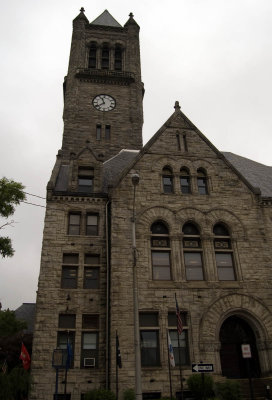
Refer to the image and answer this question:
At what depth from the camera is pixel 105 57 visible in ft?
143

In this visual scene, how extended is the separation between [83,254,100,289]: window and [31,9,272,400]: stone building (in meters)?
0.06

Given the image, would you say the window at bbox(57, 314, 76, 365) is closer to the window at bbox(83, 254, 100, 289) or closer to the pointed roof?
the window at bbox(83, 254, 100, 289)

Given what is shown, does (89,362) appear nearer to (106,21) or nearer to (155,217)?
(155,217)

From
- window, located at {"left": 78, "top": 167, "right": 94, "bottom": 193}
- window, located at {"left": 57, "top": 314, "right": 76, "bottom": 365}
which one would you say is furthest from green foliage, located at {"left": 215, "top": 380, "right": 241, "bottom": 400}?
window, located at {"left": 78, "top": 167, "right": 94, "bottom": 193}

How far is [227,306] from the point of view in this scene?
20609 mm

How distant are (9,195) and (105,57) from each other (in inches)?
1205

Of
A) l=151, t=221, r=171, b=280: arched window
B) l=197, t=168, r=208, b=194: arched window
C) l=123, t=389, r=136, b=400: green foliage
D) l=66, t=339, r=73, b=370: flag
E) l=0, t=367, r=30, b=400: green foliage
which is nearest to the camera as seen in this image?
l=0, t=367, r=30, b=400: green foliage

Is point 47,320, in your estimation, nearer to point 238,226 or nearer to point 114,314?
point 114,314

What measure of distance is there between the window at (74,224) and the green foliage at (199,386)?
1056 cm

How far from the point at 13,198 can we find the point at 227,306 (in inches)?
502

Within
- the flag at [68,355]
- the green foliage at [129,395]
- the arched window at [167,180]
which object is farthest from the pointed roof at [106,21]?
the green foliage at [129,395]

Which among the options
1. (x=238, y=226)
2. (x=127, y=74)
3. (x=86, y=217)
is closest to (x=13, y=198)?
(x=86, y=217)

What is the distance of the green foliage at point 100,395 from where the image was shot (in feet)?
55.7

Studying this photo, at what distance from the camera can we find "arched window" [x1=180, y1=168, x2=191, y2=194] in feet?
81.2
